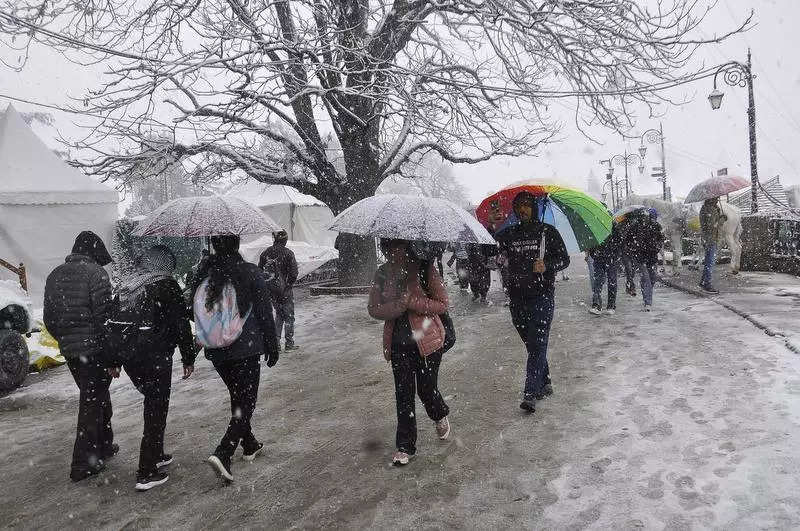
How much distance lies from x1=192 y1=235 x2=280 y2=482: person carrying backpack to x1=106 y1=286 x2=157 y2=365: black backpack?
0.96 ft

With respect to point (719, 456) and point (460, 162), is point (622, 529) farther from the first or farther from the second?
point (460, 162)

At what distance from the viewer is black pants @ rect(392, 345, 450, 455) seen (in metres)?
3.93

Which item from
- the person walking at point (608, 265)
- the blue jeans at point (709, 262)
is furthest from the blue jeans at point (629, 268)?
the blue jeans at point (709, 262)

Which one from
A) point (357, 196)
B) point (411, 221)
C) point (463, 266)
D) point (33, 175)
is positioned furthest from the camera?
point (357, 196)

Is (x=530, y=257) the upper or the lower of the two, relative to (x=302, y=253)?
lower

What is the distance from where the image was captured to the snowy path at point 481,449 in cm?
327

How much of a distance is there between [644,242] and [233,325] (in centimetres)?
758

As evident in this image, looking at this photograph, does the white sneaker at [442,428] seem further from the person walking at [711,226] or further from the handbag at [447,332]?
the person walking at [711,226]

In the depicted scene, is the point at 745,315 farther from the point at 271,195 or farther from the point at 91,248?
the point at 271,195

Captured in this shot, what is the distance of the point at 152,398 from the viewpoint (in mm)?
3842

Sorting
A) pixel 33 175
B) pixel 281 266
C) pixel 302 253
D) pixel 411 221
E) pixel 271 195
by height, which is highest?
pixel 271 195

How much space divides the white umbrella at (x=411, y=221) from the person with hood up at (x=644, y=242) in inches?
245

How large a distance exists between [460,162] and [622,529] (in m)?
13.0

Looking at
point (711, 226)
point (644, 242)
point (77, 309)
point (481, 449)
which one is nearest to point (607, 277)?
point (644, 242)
